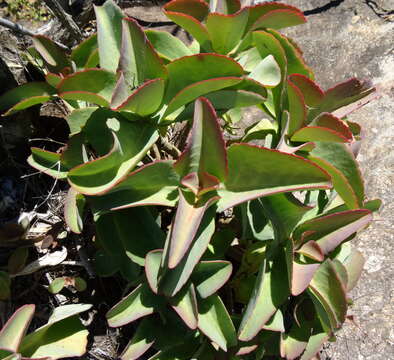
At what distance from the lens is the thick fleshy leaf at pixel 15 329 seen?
951 mm

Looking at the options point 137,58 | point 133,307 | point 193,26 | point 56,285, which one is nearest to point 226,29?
point 193,26

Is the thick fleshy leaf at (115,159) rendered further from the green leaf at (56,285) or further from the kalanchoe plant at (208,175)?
the green leaf at (56,285)

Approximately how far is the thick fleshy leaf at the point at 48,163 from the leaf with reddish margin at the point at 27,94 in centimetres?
13

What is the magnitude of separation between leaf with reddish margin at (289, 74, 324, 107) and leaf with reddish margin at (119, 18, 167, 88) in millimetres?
318

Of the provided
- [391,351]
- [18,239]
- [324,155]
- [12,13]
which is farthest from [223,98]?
[12,13]

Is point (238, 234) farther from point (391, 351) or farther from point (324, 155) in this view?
point (391, 351)

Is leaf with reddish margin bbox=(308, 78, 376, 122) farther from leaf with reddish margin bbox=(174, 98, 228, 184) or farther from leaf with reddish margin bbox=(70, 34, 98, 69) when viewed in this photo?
leaf with reddish margin bbox=(70, 34, 98, 69)

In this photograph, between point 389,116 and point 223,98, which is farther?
point 389,116

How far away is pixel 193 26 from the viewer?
40.8 inches

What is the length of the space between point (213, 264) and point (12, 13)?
134 centimetres

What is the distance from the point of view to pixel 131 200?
0.93 meters

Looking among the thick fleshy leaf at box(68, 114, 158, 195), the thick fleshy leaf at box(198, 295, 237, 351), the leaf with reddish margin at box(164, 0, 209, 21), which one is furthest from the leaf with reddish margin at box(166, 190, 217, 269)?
the leaf with reddish margin at box(164, 0, 209, 21)

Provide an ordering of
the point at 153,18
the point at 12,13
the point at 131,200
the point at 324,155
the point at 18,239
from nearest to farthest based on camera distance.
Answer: the point at 131,200, the point at 324,155, the point at 18,239, the point at 12,13, the point at 153,18

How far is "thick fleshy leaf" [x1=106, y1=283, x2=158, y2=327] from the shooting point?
0.98 metres
